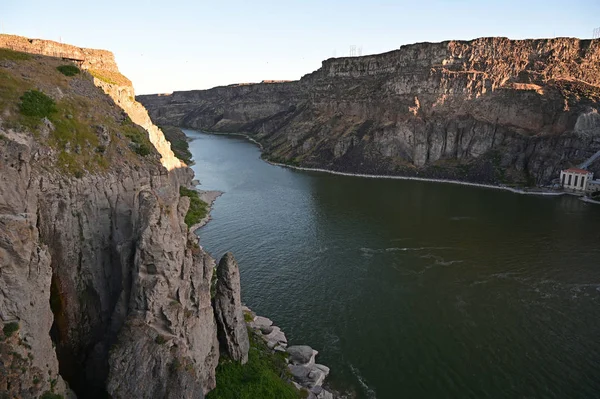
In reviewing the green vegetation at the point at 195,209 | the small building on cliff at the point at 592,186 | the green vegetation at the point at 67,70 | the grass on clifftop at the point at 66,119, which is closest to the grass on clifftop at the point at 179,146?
the green vegetation at the point at 195,209

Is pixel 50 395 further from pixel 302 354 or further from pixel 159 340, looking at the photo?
pixel 302 354

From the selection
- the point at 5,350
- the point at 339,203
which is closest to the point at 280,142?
the point at 339,203

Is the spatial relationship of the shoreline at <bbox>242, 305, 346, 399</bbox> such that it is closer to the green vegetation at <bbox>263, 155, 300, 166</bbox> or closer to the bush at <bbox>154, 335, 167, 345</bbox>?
the bush at <bbox>154, 335, 167, 345</bbox>

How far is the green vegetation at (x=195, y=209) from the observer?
65375 millimetres

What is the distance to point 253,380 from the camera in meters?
24.7

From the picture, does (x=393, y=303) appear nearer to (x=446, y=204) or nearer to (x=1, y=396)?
(x=1, y=396)

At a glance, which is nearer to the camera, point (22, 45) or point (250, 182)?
point (22, 45)

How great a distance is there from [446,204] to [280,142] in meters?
87.9

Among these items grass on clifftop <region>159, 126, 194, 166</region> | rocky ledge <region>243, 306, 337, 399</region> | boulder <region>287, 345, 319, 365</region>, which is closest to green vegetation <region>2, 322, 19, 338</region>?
rocky ledge <region>243, 306, 337, 399</region>

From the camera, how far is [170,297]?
21219 millimetres

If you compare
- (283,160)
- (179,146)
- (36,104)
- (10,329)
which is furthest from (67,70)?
(179,146)

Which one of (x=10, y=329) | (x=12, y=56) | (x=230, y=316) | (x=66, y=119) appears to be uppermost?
(x=12, y=56)

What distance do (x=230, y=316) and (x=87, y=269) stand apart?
9.08m

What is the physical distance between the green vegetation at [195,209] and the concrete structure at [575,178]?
79.2 m
